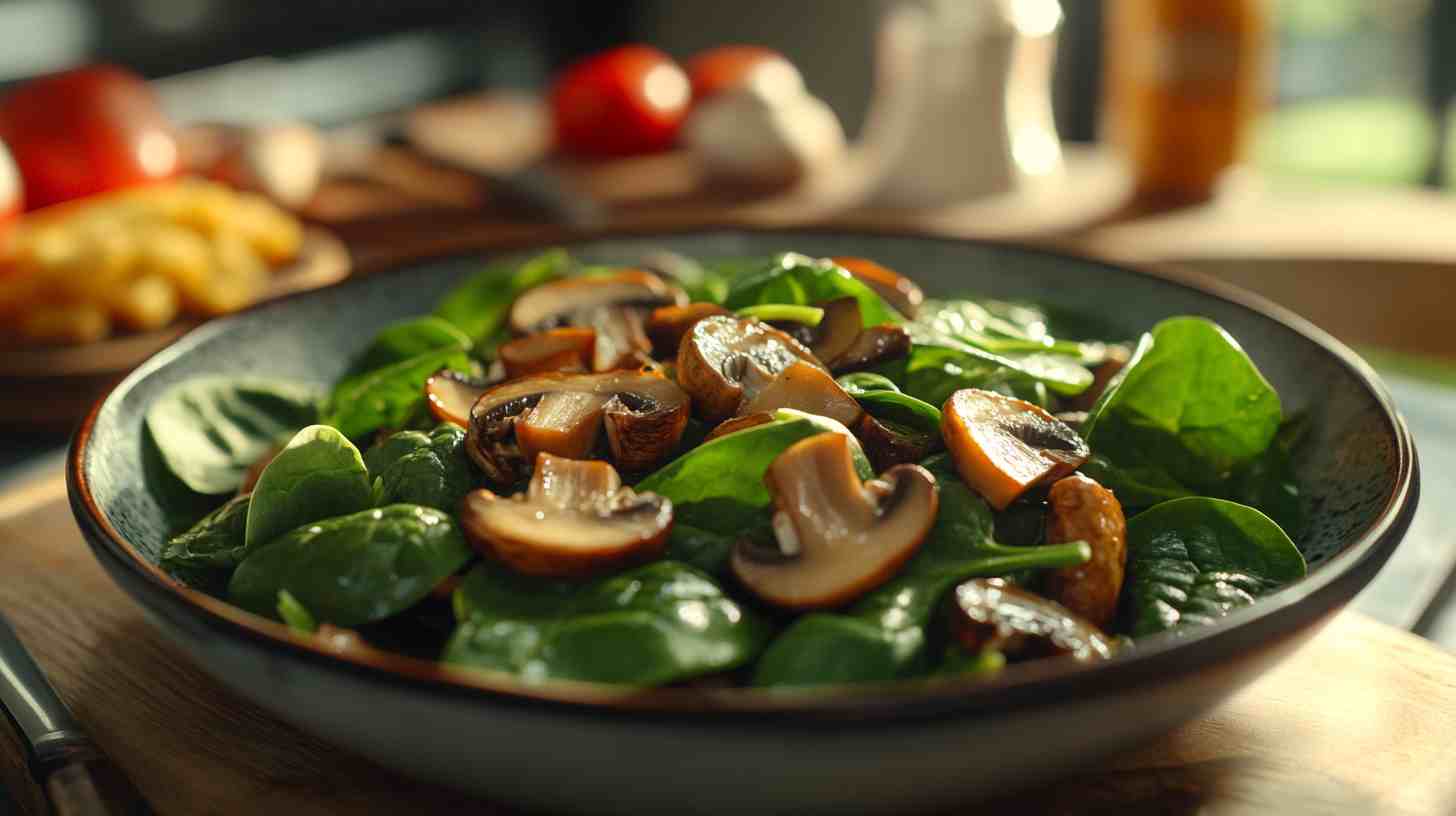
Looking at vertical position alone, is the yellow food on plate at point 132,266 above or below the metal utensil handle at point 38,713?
above

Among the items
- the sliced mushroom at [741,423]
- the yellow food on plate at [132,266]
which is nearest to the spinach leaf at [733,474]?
the sliced mushroom at [741,423]

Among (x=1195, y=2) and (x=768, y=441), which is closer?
(x=768, y=441)

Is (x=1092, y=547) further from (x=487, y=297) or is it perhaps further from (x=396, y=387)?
(x=487, y=297)

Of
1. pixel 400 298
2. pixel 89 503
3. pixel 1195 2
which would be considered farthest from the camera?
pixel 1195 2

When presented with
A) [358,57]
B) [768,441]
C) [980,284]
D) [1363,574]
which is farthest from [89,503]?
[358,57]

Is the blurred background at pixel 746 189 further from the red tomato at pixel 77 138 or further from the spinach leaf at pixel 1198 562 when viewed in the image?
the spinach leaf at pixel 1198 562

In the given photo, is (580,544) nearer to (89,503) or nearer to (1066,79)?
(89,503)

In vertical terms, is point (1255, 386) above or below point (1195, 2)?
below
